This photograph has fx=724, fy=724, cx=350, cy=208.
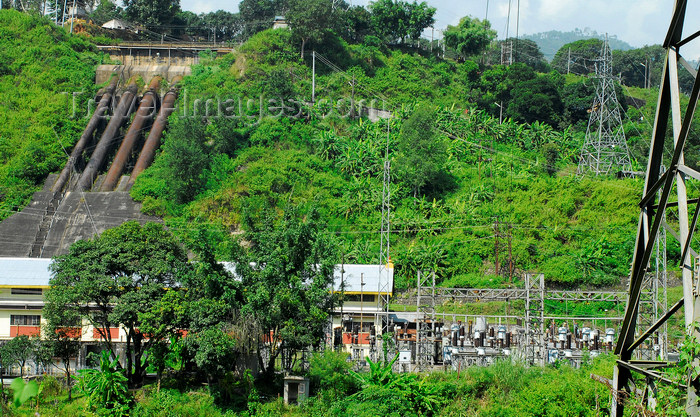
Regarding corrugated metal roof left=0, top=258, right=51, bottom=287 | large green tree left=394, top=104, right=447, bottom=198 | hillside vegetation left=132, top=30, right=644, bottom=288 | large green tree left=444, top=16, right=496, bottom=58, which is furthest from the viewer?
large green tree left=444, top=16, right=496, bottom=58

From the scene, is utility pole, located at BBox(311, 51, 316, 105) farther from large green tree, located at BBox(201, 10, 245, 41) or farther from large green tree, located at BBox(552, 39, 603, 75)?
large green tree, located at BBox(552, 39, 603, 75)

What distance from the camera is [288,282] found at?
21.0 meters

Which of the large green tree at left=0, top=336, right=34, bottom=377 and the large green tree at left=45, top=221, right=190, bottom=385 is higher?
the large green tree at left=45, top=221, right=190, bottom=385

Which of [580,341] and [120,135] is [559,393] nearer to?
[580,341]

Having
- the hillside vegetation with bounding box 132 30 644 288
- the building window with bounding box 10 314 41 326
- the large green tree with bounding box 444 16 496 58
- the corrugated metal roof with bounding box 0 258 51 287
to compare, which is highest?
the large green tree with bounding box 444 16 496 58

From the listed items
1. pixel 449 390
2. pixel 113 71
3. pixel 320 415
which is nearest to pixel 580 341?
pixel 449 390

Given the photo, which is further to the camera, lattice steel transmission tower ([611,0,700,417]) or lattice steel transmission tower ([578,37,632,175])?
lattice steel transmission tower ([578,37,632,175])

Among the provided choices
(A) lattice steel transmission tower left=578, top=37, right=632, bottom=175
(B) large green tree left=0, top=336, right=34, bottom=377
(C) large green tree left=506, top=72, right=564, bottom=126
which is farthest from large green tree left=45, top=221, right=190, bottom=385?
(C) large green tree left=506, top=72, right=564, bottom=126

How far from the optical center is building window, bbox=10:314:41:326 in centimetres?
2667

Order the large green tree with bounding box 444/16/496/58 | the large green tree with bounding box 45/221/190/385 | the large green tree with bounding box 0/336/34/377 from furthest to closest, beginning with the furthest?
the large green tree with bounding box 444/16/496/58 → the large green tree with bounding box 0/336/34/377 → the large green tree with bounding box 45/221/190/385

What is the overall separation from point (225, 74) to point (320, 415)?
120 ft

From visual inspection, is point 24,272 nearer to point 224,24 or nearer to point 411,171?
point 411,171

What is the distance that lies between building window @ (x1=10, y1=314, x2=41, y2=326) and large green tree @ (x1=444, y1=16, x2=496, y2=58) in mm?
40864

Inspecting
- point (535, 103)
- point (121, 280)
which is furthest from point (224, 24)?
point (121, 280)
